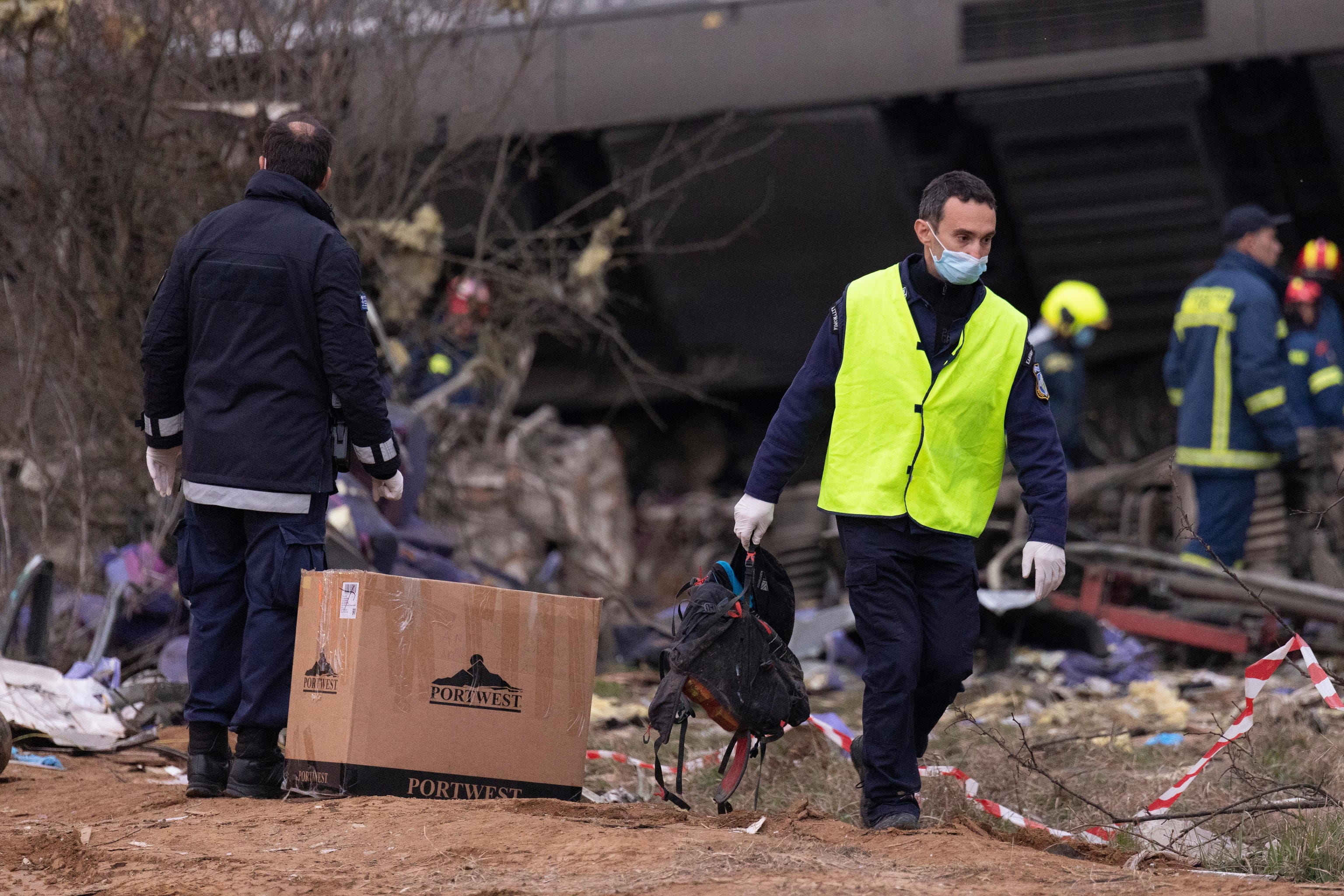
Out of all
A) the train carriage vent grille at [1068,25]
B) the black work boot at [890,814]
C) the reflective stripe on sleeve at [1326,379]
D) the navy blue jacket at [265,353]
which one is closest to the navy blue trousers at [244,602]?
the navy blue jacket at [265,353]

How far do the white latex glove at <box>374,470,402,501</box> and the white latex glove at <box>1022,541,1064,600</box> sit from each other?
170cm

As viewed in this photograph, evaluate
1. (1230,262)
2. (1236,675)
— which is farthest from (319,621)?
(1230,262)

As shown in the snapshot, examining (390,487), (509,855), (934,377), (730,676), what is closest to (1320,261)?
(934,377)

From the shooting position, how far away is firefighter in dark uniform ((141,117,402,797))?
415 centimetres

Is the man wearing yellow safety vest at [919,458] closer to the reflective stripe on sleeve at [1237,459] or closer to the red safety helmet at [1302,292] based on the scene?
the reflective stripe on sleeve at [1237,459]

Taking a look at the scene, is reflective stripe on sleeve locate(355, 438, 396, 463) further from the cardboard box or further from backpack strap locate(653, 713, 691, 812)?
backpack strap locate(653, 713, 691, 812)

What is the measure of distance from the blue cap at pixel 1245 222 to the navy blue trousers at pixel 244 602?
200 inches

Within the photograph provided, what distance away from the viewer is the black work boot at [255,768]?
4.17 meters

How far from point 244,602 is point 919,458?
1.89 meters

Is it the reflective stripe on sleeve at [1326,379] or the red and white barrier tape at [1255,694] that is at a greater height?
the reflective stripe on sleeve at [1326,379]

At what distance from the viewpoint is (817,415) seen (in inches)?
159

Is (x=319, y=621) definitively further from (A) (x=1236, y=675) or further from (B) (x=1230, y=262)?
(B) (x=1230, y=262)

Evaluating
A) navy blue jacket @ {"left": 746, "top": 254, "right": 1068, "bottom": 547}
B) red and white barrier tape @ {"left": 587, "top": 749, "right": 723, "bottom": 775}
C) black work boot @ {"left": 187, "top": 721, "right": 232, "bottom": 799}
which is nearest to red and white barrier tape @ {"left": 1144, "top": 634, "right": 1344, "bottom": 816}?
navy blue jacket @ {"left": 746, "top": 254, "right": 1068, "bottom": 547}

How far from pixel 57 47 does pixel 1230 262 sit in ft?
17.8
